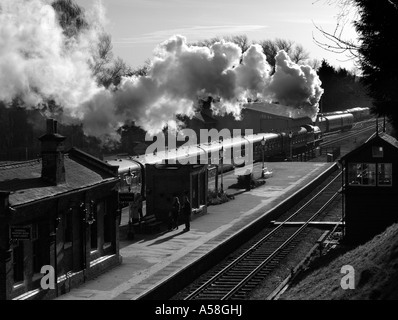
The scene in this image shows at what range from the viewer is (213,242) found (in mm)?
25438

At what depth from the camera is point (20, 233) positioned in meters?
16.0

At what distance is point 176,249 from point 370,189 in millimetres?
7615

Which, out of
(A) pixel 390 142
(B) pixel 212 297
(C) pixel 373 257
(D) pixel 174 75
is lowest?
(B) pixel 212 297

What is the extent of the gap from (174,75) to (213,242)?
14050 millimetres

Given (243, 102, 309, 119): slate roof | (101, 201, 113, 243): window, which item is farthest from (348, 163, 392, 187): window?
(243, 102, 309, 119): slate roof

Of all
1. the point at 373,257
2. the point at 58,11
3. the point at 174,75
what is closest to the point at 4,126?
the point at 58,11

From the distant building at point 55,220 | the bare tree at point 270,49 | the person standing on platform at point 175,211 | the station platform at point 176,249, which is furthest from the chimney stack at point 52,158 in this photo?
the bare tree at point 270,49

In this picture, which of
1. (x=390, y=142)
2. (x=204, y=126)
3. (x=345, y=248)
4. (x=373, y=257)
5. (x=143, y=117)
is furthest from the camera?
(x=204, y=126)

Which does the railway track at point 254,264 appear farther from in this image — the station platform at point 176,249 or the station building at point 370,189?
the station building at point 370,189

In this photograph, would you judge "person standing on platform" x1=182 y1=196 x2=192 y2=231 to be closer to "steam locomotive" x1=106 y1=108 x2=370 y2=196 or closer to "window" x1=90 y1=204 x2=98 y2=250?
"steam locomotive" x1=106 y1=108 x2=370 y2=196

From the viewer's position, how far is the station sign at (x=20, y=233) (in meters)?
16.0

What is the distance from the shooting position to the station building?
84.7 ft
